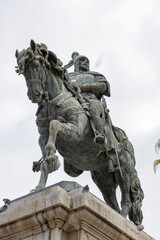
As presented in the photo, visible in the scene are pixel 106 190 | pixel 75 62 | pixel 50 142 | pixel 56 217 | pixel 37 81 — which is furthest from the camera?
pixel 75 62

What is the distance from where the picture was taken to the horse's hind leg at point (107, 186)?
11812 millimetres

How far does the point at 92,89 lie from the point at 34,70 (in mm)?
2006

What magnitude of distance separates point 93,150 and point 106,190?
136cm

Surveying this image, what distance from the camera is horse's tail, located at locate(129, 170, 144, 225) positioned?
466 inches

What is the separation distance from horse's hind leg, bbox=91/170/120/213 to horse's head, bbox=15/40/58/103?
220 cm

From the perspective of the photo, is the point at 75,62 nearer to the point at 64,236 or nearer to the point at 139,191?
the point at 139,191

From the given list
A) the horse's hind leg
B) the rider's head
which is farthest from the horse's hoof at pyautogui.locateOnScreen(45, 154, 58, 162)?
the rider's head

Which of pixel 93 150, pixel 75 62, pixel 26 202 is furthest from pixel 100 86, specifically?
pixel 26 202

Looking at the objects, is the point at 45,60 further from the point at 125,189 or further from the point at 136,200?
the point at 136,200

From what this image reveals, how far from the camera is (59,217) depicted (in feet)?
26.8

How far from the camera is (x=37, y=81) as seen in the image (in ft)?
34.3

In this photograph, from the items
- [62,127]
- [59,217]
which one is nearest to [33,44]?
[62,127]

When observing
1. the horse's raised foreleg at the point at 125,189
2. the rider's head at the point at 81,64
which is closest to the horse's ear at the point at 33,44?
the rider's head at the point at 81,64

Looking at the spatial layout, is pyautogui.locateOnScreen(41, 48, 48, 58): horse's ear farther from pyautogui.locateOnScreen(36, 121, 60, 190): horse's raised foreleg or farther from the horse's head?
pyautogui.locateOnScreen(36, 121, 60, 190): horse's raised foreleg
